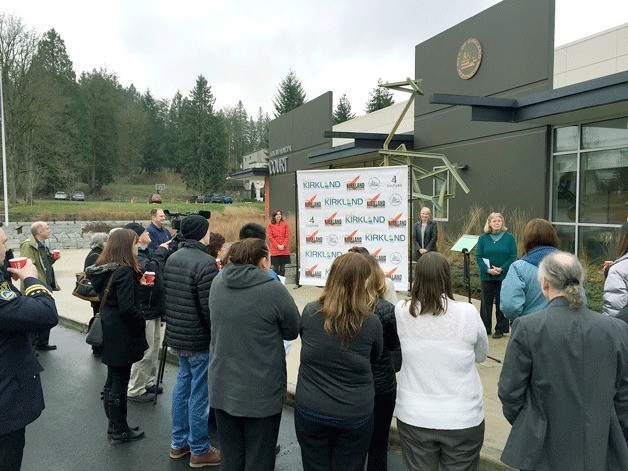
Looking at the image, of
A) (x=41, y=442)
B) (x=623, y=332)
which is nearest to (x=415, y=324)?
(x=623, y=332)

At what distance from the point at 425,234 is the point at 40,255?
255 inches

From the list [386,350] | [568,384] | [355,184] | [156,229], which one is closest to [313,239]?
[355,184]

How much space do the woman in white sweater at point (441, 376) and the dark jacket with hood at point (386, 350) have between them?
0.14 m

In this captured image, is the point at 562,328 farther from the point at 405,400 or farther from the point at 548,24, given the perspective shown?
the point at 548,24

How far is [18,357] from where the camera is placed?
107 inches

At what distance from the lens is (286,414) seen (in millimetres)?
4727

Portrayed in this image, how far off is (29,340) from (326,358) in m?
1.79

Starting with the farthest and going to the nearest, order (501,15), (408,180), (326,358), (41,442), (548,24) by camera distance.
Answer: (501,15), (548,24), (408,180), (41,442), (326,358)

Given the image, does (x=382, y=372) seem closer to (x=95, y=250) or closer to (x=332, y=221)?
(x=332, y=221)

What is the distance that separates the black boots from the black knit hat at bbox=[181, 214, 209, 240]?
1.51 metres

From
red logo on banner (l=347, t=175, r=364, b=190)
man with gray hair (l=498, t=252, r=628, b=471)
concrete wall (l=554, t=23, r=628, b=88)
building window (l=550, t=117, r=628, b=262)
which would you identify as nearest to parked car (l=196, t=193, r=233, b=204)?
concrete wall (l=554, t=23, r=628, b=88)

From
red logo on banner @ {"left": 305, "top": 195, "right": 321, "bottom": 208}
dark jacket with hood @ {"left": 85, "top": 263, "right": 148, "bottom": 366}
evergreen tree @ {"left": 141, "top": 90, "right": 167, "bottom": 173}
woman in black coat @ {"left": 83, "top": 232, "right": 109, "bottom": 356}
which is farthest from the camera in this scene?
evergreen tree @ {"left": 141, "top": 90, "right": 167, "bottom": 173}

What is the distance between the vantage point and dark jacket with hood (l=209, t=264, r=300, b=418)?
284cm

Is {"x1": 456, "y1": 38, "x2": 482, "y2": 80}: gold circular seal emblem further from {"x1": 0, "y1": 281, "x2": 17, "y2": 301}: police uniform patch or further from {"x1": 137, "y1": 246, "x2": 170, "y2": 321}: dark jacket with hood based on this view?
{"x1": 0, "y1": 281, "x2": 17, "y2": 301}: police uniform patch
